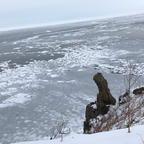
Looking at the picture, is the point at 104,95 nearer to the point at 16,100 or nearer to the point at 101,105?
the point at 101,105

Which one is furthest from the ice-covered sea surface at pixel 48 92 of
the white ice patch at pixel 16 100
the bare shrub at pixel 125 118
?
the bare shrub at pixel 125 118

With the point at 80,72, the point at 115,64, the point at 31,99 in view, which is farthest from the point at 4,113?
the point at 115,64

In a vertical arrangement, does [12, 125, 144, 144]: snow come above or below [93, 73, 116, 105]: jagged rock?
above

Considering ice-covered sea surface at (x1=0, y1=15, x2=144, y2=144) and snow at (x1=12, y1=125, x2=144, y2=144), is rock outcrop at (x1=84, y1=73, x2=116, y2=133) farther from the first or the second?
snow at (x1=12, y1=125, x2=144, y2=144)

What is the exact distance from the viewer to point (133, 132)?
3639mm

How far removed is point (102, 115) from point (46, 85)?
7.48 metres

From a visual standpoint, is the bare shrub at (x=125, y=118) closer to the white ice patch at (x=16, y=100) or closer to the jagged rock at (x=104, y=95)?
the jagged rock at (x=104, y=95)

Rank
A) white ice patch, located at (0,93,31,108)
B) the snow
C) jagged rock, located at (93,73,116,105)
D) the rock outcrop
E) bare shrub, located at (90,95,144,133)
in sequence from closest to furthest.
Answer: the snow
bare shrub, located at (90,95,144,133)
the rock outcrop
jagged rock, located at (93,73,116,105)
white ice patch, located at (0,93,31,108)

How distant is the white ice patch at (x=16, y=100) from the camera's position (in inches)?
481

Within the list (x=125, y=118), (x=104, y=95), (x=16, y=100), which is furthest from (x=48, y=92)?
(x=125, y=118)

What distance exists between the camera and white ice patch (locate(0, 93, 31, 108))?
1221 centimetres

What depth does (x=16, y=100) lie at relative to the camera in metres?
12.7

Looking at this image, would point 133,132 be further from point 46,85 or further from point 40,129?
point 46,85

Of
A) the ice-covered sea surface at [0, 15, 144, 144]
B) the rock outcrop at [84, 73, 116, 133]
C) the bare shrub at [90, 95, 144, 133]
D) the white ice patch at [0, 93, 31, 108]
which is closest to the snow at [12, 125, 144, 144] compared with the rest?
the bare shrub at [90, 95, 144, 133]
